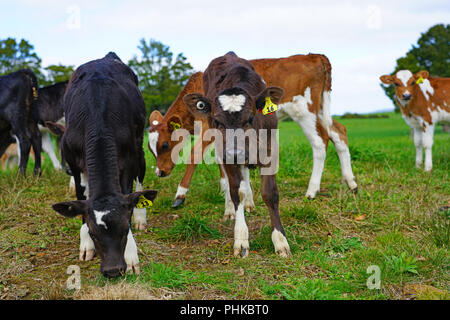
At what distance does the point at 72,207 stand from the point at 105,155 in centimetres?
57

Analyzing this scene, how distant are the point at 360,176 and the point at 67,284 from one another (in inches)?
242

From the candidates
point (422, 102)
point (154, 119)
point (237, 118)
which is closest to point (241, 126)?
point (237, 118)

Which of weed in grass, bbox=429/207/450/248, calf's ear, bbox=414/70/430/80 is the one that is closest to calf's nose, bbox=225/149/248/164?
weed in grass, bbox=429/207/450/248

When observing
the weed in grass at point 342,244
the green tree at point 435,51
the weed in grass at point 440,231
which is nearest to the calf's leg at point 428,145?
the weed in grass at point 440,231

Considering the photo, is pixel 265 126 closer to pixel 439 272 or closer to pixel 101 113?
pixel 101 113

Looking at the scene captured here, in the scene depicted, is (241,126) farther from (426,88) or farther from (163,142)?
(426,88)

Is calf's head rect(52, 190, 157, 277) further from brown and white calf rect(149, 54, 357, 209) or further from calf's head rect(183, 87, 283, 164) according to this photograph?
brown and white calf rect(149, 54, 357, 209)

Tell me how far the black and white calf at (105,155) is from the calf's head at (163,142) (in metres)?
1.72

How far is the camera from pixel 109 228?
375cm

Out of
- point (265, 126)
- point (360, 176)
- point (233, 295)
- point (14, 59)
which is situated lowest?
point (233, 295)

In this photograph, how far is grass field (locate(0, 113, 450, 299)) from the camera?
3805 mm

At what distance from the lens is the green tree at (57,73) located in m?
34.3

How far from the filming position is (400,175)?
8.56 meters
